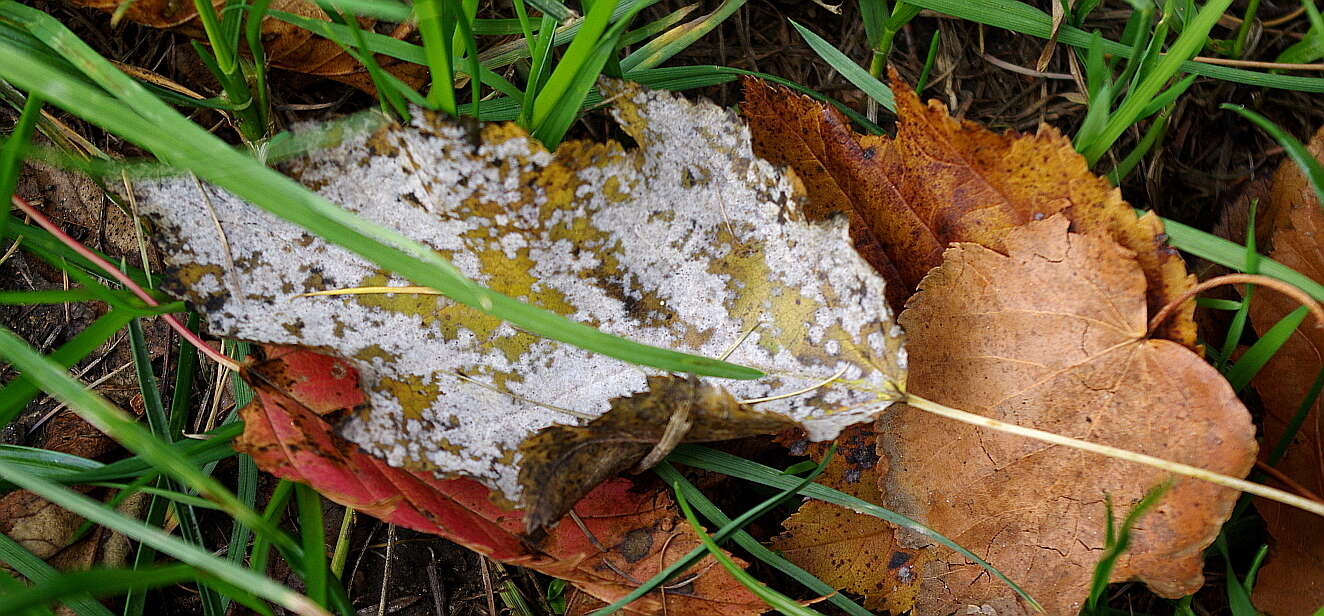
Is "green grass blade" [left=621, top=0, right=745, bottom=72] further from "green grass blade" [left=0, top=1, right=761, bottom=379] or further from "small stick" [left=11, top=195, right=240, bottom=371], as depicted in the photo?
"small stick" [left=11, top=195, right=240, bottom=371]

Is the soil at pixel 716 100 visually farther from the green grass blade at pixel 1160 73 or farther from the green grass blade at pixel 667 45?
the green grass blade at pixel 1160 73

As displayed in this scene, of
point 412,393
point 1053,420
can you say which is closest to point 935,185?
point 1053,420

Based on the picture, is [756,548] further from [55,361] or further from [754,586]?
[55,361]

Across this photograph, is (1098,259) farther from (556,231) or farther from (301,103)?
(301,103)

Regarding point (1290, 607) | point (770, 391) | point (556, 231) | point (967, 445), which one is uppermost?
point (556, 231)

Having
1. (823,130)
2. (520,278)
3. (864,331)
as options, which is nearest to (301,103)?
(520,278)

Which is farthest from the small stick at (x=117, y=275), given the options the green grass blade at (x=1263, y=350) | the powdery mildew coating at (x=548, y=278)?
the green grass blade at (x=1263, y=350)

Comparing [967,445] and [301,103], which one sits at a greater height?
[301,103]
